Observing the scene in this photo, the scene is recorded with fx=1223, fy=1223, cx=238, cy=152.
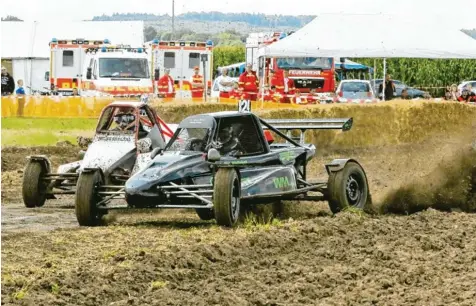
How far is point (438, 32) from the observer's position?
1324 inches

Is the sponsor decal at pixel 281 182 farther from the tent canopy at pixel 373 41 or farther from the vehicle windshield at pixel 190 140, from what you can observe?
the tent canopy at pixel 373 41

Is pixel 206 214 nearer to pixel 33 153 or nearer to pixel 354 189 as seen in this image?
pixel 354 189

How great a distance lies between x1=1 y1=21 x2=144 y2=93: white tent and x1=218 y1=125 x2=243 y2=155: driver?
117ft

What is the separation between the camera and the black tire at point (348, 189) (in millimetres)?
14688

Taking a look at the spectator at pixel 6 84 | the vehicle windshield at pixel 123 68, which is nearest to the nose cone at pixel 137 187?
the spectator at pixel 6 84

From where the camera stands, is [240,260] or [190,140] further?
[190,140]

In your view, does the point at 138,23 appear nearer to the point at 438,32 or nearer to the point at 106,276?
the point at 438,32

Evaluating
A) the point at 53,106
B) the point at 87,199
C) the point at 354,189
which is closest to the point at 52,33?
the point at 53,106

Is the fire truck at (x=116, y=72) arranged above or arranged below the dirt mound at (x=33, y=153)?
above

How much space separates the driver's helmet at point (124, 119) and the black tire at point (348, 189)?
3.08m

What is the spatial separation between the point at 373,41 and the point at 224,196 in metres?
21.0

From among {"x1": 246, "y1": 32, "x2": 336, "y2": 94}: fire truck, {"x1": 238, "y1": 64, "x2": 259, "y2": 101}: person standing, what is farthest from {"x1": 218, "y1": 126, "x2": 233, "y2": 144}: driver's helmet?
{"x1": 246, "y1": 32, "x2": 336, "y2": 94}: fire truck

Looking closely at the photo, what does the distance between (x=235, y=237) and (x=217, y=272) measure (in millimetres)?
2212

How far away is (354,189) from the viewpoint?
15188mm
